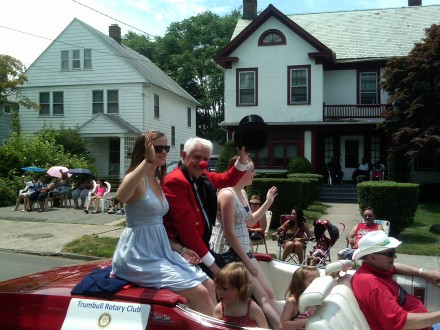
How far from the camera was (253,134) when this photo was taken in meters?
4.17

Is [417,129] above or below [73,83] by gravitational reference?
below

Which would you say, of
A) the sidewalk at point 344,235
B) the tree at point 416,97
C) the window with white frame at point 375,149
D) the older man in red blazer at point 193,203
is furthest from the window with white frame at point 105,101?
the older man in red blazer at point 193,203

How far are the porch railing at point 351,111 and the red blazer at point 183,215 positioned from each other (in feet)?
69.0

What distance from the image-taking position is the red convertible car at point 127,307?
9.59 feet

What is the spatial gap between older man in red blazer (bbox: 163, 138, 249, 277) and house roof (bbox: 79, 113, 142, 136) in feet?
78.2

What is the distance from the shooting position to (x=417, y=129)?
18.9 metres

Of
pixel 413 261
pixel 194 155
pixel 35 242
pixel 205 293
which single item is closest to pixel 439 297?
pixel 205 293

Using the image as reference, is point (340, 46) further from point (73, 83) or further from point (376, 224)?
point (376, 224)

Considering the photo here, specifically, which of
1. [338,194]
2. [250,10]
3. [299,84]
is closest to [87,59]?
[250,10]

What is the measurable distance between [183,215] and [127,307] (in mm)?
788

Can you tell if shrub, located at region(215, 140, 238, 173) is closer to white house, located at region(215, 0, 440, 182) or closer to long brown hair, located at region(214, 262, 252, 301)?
white house, located at region(215, 0, 440, 182)

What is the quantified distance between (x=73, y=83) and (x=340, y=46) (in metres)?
15.3

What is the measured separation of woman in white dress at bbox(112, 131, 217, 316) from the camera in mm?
3334

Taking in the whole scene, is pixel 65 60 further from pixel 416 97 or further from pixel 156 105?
pixel 416 97
